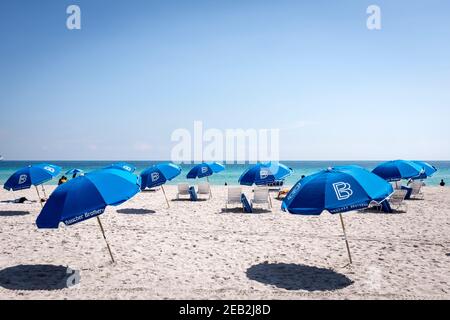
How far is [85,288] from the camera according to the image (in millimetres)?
5168

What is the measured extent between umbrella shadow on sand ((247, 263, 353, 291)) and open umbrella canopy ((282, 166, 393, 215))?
4.06ft

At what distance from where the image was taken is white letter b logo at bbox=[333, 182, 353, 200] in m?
4.94

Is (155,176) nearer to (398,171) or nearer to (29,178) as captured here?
(29,178)

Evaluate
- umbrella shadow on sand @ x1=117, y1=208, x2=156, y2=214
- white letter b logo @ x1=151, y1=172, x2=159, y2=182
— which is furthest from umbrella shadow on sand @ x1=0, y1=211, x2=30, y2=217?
white letter b logo @ x1=151, y1=172, x2=159, y2=182

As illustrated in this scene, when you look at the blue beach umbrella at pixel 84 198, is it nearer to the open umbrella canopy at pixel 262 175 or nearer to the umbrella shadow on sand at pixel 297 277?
the umbrella shadow on sand at pixel 297 277

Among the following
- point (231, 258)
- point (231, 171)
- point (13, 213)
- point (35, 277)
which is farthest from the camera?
point (231, 171)

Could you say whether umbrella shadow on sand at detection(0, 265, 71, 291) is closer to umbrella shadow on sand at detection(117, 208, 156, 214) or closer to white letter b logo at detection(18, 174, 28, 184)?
white letter b logo at detection(18, 174, 28, 184)

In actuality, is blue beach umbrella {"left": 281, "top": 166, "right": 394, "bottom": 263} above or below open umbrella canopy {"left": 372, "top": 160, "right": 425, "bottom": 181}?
above

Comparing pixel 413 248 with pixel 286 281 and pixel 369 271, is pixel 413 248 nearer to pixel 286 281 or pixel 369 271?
pixel 369 271

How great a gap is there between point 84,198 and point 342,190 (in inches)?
156

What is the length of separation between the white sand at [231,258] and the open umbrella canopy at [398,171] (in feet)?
6.05

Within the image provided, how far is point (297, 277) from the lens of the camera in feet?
18.6

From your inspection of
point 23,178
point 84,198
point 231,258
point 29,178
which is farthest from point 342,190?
point 23,178

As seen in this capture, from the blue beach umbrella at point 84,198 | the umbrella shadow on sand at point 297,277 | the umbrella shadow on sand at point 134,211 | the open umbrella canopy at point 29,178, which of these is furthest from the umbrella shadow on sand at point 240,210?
the blue beach umbrella at point 84,198
